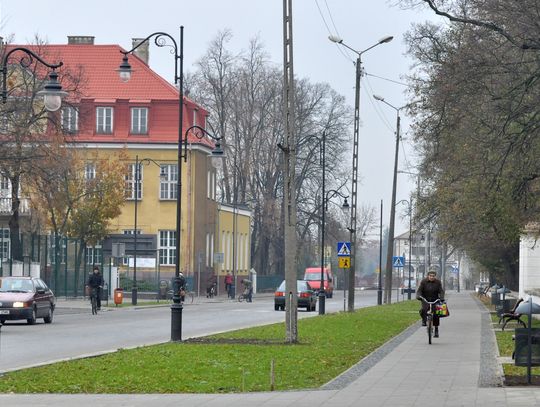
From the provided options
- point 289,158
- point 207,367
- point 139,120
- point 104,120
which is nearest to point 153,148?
point 139,120

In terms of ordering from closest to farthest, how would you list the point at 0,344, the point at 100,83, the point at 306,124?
1. the point at 0,344
2. the point at 100,83
3. the point at 306,124

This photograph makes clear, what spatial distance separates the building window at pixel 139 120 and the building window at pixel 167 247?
6.68 m

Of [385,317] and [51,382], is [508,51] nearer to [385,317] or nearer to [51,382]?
[51,382]

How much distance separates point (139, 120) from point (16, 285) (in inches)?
1817

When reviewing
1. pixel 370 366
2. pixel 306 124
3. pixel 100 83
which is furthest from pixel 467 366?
pixel 306 124

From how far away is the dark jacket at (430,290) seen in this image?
31562 mm

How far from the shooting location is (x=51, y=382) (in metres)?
18.6

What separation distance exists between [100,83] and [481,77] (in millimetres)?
63892

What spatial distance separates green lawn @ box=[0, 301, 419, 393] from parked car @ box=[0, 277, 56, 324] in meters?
10.3

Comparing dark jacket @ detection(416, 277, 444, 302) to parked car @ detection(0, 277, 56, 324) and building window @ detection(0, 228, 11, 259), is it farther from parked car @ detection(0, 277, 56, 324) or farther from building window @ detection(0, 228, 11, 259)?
building window @ detection(0, 228, 11, 259)

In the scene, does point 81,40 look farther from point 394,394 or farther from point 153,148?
point 394,394

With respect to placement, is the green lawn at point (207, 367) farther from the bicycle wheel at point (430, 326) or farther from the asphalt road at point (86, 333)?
the asphalt road at point (86, 333)

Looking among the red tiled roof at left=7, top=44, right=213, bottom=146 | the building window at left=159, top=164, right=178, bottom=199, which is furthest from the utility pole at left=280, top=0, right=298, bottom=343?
the building window at left=159, top=164, right=178, bottom=199

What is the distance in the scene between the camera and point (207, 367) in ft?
68.7
